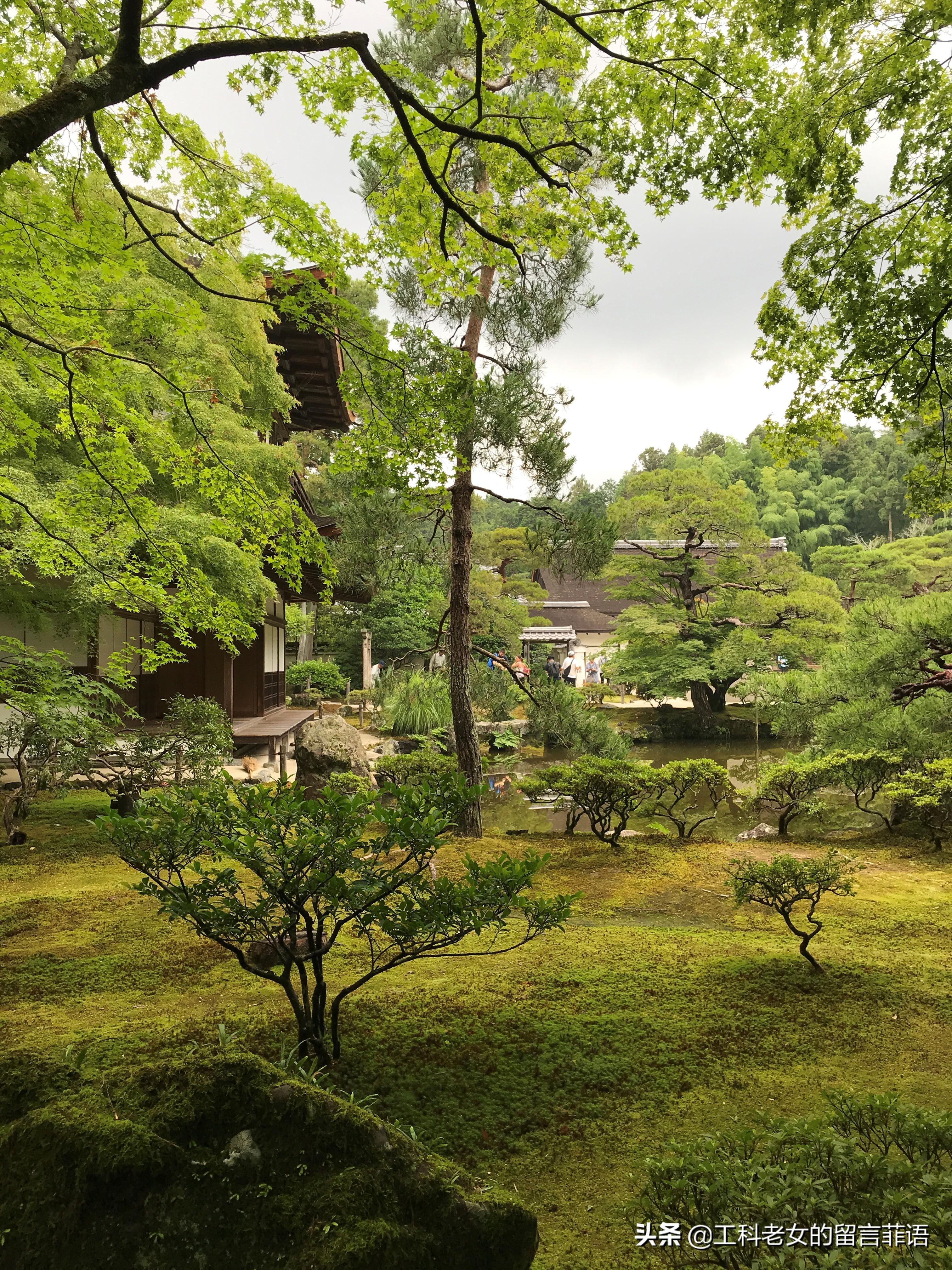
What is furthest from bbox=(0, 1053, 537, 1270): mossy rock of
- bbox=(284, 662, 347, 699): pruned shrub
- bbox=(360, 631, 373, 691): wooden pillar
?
bbox=(360, 631, 373, 691): wooden pillar

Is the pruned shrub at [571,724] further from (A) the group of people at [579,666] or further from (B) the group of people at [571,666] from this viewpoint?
(A) the group of people at [579,666]

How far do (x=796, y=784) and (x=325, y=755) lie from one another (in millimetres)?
5963

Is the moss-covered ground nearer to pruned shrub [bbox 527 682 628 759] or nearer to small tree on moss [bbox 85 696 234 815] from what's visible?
small tree on moss [bbox 85 696 234 815]

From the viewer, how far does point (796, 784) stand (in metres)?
8.16

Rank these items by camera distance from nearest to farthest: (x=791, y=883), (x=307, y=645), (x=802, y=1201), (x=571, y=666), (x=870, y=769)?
(x=802, y=1201) < (x=791, y=883) < (x=870, y=769) < (x=307, y=645) < (x=571, y=666)

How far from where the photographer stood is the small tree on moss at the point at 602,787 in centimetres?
751


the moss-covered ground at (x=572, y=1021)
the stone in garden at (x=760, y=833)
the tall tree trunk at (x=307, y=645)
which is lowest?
the stone in garden at (x=760, y=833)

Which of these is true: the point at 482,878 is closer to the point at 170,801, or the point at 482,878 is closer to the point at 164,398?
the point at 170,801

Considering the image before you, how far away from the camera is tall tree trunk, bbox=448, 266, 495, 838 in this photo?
8.24 metres

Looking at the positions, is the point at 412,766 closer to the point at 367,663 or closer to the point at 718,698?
the point at 367,663

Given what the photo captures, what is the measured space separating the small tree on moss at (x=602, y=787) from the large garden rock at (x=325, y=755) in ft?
8.53

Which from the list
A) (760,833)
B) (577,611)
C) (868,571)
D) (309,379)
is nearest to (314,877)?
(760,833)

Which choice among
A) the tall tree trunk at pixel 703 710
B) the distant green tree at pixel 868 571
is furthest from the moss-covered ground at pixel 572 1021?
the distant green tree at pixel 868 571

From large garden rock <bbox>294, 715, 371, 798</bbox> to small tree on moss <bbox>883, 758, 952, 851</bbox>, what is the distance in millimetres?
6257
